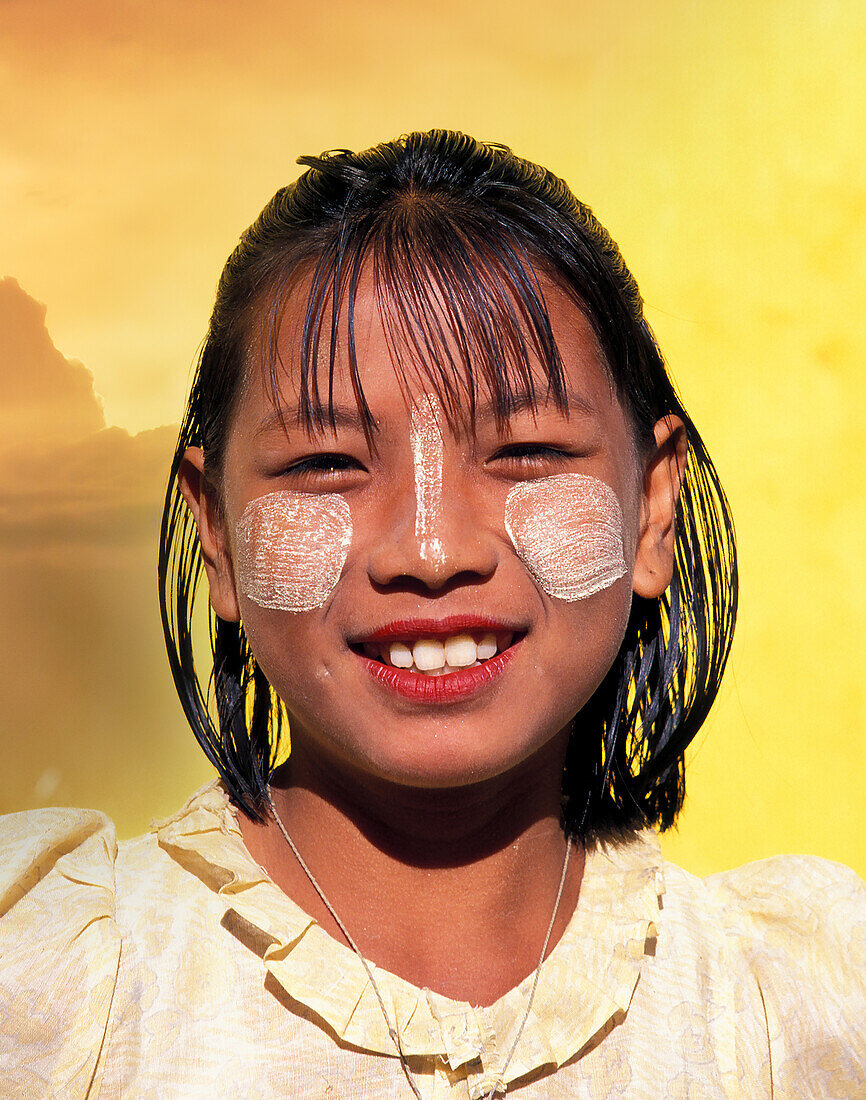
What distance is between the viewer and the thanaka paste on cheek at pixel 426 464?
38.1 inches

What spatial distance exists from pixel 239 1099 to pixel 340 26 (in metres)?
1.36

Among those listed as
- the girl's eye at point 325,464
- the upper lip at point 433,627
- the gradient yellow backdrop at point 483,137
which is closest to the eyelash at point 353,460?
the girl's eye at point 325,464

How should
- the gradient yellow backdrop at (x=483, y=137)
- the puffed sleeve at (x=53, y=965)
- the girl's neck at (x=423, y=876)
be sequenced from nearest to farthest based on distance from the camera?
1. the puffed sleeve at (x=53, y=965)
2. the girl's neck at (x=423, y=876)
3. the gradient yellow backdrop at (x=483, y=137)

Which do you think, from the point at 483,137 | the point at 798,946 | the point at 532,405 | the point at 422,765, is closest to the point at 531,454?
the point at 532,405

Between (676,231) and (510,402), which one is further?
(676,231)

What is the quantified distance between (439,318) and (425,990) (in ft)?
1.83

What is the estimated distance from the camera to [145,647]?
65.0 inches

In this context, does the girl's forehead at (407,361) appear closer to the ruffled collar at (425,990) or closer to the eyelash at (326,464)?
the eyelash at (326,464)

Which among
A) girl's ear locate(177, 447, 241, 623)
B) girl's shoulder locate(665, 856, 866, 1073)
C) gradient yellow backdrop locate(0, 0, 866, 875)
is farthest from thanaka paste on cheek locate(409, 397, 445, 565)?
gradient yellow backdrop locate(0, 0, 866, 875)

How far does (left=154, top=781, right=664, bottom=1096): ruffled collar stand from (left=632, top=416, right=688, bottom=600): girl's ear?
29 centimetres

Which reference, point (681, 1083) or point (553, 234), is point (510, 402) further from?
point (681, 1083)

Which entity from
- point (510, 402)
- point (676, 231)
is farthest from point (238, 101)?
point (510, 402)

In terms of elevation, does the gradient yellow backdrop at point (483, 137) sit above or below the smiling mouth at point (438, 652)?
above

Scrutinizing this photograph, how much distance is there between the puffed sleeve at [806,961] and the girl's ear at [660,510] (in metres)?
0.31
